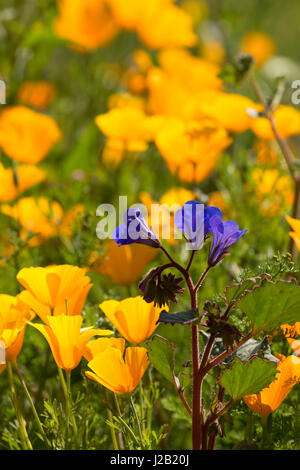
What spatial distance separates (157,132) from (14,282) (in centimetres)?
27

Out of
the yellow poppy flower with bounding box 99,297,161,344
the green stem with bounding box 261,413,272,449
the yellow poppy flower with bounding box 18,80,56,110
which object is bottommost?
the green stem with bounding box 261,413,272,449

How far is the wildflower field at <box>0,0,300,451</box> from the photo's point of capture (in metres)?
Result: 0.47

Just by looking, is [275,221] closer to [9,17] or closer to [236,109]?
[236,109]

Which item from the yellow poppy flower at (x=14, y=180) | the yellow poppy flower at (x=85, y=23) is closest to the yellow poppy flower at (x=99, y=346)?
the yellow poppy flower at (x=14, y=180)

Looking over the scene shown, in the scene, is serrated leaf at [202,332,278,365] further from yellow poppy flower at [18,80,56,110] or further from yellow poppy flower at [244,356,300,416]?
yellow poppy flower at [18,80,56,110]

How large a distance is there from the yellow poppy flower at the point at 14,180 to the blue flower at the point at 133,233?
347 millimetres

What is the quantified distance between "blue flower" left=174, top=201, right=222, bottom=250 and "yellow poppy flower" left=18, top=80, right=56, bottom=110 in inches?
37.0

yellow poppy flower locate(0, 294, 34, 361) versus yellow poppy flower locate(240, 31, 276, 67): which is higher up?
yellow poppy flower locate(240, 31, 276, 67)

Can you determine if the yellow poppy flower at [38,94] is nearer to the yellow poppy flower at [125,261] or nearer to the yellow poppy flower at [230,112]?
the yellow poppy flower at [230,112]

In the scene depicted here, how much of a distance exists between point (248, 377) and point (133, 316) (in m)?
0.10

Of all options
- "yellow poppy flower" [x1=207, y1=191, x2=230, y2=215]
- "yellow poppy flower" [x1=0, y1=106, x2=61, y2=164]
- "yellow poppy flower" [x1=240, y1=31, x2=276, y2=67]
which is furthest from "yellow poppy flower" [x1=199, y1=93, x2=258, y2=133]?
"yellow poppy flower" [x1=240, y1=31, x2=276, y2=67]

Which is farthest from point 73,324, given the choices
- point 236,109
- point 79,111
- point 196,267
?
point 79,111

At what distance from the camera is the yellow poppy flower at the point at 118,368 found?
0.46 metres

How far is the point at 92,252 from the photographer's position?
695mm
